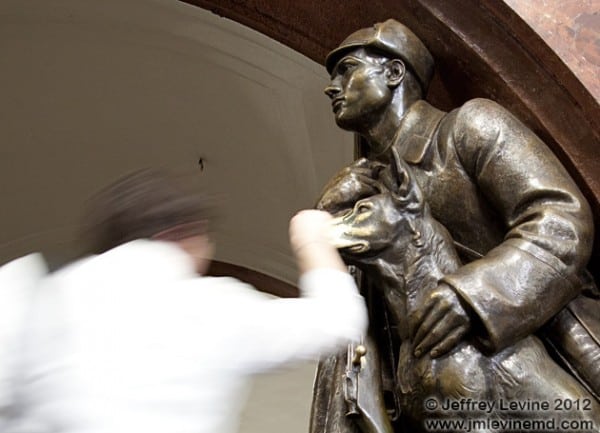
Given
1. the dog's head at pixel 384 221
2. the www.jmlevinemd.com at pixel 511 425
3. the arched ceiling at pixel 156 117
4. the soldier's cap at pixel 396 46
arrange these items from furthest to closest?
the arched ceiling at pixel 156 117 → the soldier's cap at pixel 396 46 → the dog's head at pixel 384 221 → the www.jmlevinemd.com at pixel 511 425

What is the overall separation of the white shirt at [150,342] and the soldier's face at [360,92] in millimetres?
873

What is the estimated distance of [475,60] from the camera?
249cm

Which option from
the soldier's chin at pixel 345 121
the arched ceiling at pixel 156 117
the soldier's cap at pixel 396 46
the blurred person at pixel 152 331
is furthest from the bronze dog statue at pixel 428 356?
the arched ceiling at pixel 156 117

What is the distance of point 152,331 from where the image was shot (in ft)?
4.90

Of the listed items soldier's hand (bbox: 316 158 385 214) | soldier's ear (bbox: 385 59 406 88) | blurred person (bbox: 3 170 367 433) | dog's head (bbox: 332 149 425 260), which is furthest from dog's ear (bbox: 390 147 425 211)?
blurred person (bbox: 3 170 367 433)

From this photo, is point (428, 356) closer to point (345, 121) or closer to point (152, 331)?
point (345, 121)

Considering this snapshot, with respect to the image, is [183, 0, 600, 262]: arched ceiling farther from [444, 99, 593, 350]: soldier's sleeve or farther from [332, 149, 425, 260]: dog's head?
[332, 149, 425, 260]: dog's head

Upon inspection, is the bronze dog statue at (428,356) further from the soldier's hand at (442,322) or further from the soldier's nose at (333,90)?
the soldier's nose at (333,90)

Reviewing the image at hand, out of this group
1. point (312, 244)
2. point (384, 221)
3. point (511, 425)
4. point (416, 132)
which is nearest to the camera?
point (312, 244)

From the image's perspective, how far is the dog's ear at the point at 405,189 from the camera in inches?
87.6

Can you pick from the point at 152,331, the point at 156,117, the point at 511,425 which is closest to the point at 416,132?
the point at 511,425

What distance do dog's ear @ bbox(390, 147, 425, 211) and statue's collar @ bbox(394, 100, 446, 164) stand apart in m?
0.08

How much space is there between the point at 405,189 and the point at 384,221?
73 mm

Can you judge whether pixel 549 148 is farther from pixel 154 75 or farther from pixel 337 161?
pixel 154 75
